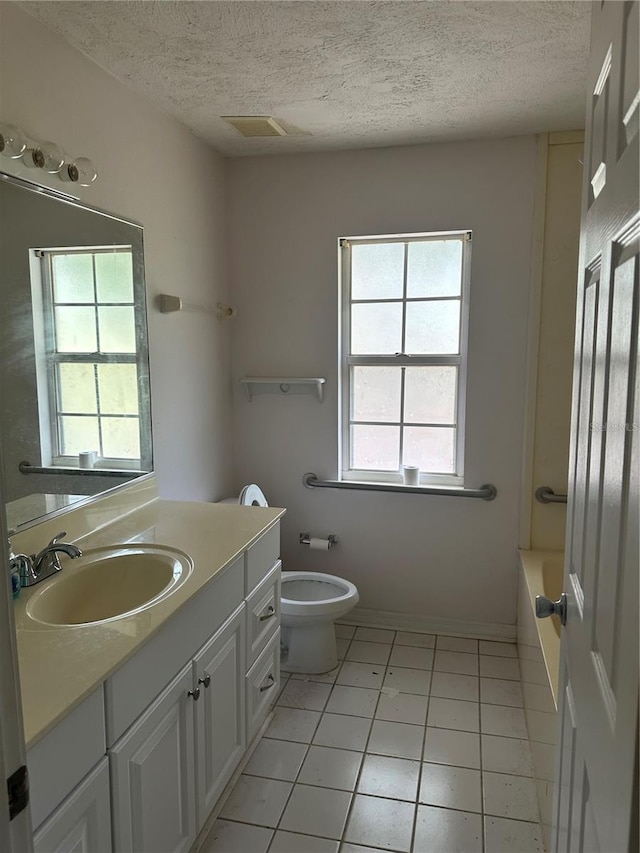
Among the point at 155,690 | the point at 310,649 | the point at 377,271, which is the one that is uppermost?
the point at 377,271

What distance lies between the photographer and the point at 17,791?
0.72 metres

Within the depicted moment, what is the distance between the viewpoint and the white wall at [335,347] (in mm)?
2713

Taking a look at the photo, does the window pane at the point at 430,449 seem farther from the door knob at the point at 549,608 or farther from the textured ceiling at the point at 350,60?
the door knob at the point at 549,608

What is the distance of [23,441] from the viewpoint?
1687 mm

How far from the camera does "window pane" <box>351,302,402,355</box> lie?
2.95 m

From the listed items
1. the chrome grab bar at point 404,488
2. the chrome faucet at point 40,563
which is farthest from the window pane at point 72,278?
the chrome grab bar at point 404,488

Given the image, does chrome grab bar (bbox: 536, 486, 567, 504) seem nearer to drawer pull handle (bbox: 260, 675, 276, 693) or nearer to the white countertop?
the white countertop

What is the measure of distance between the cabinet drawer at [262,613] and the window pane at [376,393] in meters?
1.07

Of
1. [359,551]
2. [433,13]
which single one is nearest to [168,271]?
[433,13]

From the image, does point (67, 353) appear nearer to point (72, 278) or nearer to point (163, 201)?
point (72, 278)

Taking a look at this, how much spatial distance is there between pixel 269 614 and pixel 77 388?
107 centimetres

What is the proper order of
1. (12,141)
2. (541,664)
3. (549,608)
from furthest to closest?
(541,664) → (12,141) → (549,608)

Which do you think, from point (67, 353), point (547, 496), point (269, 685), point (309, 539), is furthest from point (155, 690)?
point (547, 496)

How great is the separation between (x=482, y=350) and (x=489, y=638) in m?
1.46
